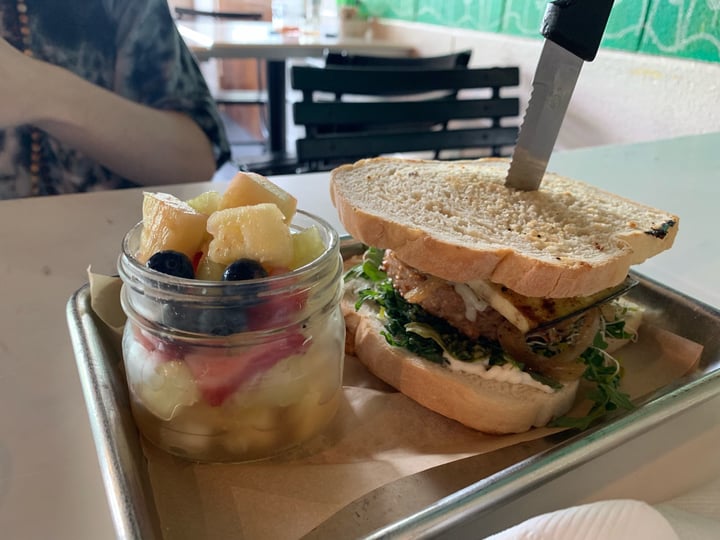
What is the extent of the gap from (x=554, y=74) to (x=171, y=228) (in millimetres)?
614

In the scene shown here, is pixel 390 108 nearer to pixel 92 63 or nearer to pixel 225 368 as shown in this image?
pixel 92 63

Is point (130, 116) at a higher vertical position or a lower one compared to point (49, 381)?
higher

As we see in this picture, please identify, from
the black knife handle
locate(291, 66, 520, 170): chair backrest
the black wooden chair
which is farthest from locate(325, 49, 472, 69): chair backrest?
the black knife handle

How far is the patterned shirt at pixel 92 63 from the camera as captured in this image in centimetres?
137

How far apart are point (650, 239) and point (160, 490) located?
78 centimetres

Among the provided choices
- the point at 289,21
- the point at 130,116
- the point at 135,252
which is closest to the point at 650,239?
the point at 135,252

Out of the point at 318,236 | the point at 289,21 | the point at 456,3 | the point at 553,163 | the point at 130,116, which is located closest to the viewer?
the point at 318,236

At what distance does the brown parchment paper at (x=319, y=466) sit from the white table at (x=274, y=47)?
291 cm

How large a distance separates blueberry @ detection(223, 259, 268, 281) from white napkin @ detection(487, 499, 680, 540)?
32 centimetres

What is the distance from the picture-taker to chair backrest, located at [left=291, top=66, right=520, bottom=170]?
7.00 feet

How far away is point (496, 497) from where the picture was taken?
55 cm

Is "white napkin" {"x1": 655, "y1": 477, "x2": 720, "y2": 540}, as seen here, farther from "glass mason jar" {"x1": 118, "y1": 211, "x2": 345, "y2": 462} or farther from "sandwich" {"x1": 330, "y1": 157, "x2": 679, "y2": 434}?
"glass mason jar" {"x1": 118, "y1": 211, "x2": 345, "y2": 462}

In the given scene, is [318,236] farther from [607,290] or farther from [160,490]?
[607,290]

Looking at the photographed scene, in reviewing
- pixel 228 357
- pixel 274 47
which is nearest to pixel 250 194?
pixel 228 357
